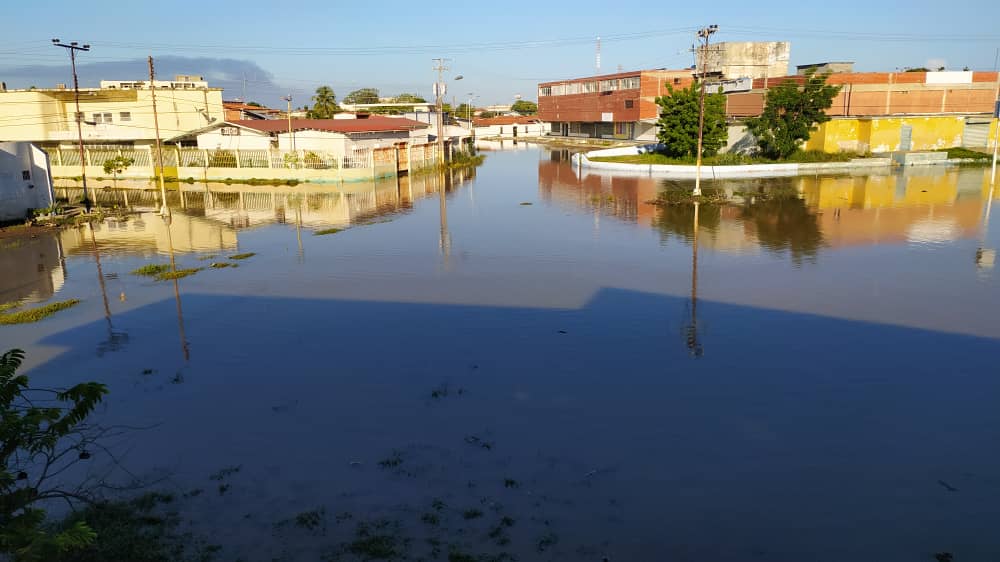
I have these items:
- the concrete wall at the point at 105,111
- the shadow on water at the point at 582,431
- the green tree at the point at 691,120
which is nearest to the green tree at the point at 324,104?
the concrete wall at the point at 105,111

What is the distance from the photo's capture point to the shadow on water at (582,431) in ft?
26.4

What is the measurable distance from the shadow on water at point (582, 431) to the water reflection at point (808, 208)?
9.77m

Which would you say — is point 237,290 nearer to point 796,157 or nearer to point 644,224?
point 644,224

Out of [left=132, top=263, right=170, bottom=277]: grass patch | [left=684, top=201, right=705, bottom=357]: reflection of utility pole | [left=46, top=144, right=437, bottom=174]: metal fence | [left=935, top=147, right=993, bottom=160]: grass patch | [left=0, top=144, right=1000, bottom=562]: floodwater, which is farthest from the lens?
[left=935, top=147, right=993, bottom=160]: grass patch

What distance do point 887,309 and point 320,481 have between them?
547 inches

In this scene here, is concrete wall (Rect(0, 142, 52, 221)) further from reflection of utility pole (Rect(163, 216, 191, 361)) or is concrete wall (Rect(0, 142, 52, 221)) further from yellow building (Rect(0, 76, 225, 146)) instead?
yellow building (Rect(0, 76, 225, 146))

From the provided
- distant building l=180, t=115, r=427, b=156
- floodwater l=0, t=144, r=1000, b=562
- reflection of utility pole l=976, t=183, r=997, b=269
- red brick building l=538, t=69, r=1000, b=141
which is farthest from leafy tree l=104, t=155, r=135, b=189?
reflection of utility pole l=976, t=183, r=997, b=269

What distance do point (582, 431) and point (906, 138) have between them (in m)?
57.2

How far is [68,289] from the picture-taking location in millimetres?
19969

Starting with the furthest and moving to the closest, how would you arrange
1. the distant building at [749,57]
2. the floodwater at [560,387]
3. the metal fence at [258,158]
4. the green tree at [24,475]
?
the distant building at [749,57] < the metal fence at [258,158] < the floodwater at [560,387] < the green tree at [24,475]

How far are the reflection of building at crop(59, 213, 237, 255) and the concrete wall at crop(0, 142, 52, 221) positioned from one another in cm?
299

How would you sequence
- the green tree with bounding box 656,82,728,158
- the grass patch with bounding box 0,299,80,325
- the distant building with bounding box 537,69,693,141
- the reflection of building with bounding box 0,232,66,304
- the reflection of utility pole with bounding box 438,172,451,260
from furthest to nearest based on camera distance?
the distant building with bounding box 537,69,693,141 < the green tree with bounding box 656,82,728,158 < the reflection of utility pole with bounding box 438,172,451,260 < the reflection of building with bounding box 0,232,66,304 < the grass patch with bounding box 0,299,80,325

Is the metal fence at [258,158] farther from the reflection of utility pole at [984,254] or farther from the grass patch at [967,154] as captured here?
the grass patch at [967,154]

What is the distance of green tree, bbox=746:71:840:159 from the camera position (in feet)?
159
